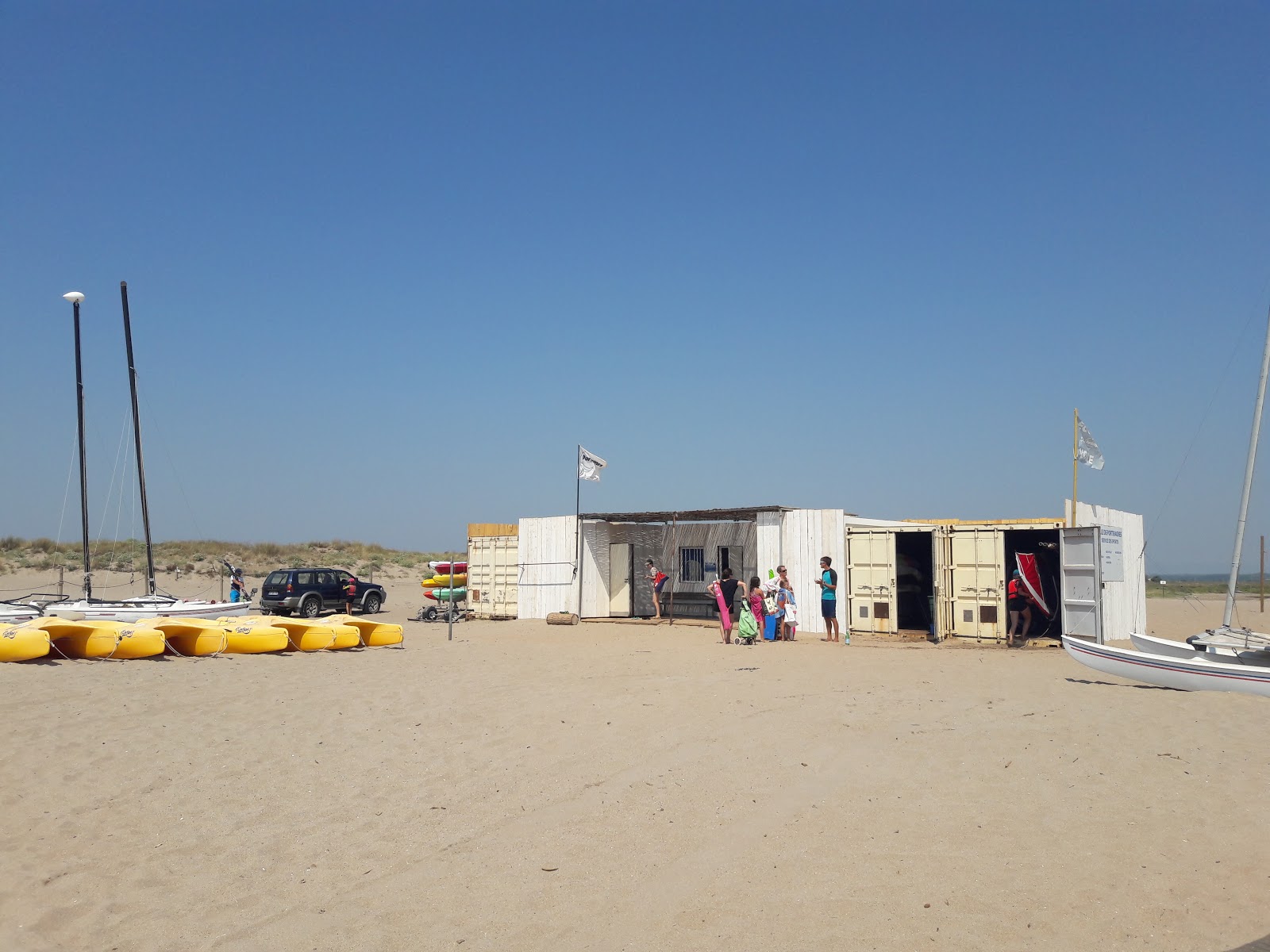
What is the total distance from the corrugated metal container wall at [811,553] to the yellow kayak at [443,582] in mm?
11134

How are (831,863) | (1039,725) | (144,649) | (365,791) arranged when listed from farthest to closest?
(144,649) → (1039,725) → (365,791) → (831,863)

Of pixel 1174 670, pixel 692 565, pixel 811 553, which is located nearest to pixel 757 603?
pixel 811 553

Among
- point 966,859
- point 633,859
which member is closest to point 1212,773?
point 966,859

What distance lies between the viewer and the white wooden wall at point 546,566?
80.3ft

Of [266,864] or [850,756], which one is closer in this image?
[266,864]

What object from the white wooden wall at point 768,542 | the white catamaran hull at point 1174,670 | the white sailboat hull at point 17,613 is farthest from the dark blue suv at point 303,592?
the white catamaran hull at point 1174,670

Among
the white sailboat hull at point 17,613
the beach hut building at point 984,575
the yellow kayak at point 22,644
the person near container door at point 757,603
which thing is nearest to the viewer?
the yellow kayak at point 22,644

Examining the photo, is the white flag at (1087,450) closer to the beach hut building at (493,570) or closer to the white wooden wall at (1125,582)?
the white wooden wall at (1125,582)

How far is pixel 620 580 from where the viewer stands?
2562cm

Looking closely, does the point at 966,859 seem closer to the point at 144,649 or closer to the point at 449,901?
the point at 449,901

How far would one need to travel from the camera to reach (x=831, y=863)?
5.97 m

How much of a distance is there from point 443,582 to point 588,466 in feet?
19.5

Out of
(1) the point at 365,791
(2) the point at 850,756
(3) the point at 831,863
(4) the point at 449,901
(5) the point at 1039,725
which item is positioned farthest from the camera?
(5) the point at 1039,725

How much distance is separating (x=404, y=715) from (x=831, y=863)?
20.0 feet
